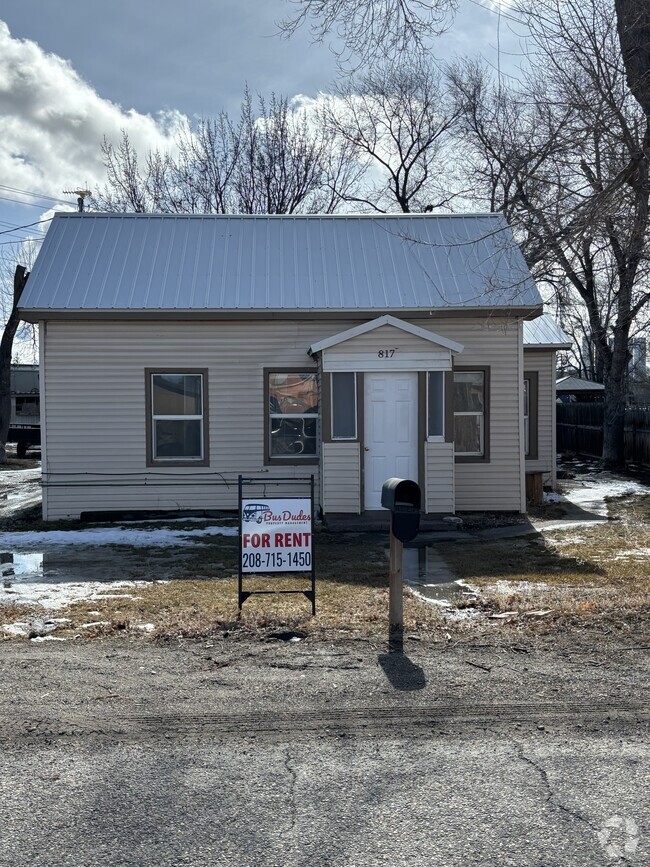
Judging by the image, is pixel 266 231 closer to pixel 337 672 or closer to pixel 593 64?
pixel 593 64

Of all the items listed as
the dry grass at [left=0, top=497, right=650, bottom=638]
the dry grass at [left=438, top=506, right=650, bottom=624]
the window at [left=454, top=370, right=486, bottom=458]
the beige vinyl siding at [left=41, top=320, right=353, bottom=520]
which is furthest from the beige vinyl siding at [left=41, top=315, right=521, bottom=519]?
the dry grass at [left=438, top=506, right=650, bottom=624]

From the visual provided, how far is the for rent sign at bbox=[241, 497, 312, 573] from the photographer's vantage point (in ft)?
24.6

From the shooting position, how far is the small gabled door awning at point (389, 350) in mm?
13453

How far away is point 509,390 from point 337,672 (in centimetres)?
1005

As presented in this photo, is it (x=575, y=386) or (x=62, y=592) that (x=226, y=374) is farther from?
(x=575, y=386)

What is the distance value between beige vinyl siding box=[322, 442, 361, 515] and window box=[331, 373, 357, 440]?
247 mm

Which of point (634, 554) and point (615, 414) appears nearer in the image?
point (634, 554)

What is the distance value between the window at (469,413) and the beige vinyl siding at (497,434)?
6.8 inches

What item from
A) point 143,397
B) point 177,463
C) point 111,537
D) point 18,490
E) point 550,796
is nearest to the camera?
point 550,796

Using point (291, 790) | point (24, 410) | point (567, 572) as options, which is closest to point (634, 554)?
point (567, 572)

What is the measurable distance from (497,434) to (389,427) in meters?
2.31

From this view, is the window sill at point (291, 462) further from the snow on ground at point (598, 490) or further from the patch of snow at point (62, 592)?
the patch of snow at point (62, 592)

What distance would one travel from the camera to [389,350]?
13516mm

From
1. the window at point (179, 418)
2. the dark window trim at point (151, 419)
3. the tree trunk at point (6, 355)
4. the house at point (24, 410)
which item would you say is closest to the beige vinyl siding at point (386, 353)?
the dark window trim at point (151, 419)
